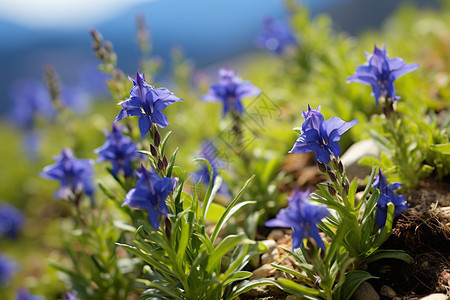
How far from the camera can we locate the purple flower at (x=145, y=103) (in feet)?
6.21

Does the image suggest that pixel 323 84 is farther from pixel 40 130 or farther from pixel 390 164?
pixel 40 130

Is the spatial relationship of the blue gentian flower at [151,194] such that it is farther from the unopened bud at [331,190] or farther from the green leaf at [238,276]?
the unopened bud at [331,190]

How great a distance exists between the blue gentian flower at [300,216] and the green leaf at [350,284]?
0.45 meters

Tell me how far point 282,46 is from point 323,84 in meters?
Result: 1.40

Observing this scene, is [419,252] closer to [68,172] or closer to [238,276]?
[238,276]

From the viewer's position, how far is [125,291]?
2818 mm

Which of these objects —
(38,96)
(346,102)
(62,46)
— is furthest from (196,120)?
(62,46)

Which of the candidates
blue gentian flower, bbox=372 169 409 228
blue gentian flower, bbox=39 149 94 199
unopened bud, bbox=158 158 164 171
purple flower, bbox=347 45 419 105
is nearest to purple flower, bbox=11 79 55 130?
blue gentian flower, bbox=39 149 94 199

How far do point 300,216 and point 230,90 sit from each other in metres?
1.50

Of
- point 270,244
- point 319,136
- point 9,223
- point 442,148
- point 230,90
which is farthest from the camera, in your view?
point 9,223

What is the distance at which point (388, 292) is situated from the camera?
1.99 m

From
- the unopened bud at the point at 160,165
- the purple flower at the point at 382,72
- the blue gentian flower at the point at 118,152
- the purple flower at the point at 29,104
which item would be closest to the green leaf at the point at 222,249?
the unopened bud at the point at 160,165

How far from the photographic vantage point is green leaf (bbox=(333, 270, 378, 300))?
1910 millimetres

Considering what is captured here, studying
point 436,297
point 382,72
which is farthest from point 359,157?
point 436,297
